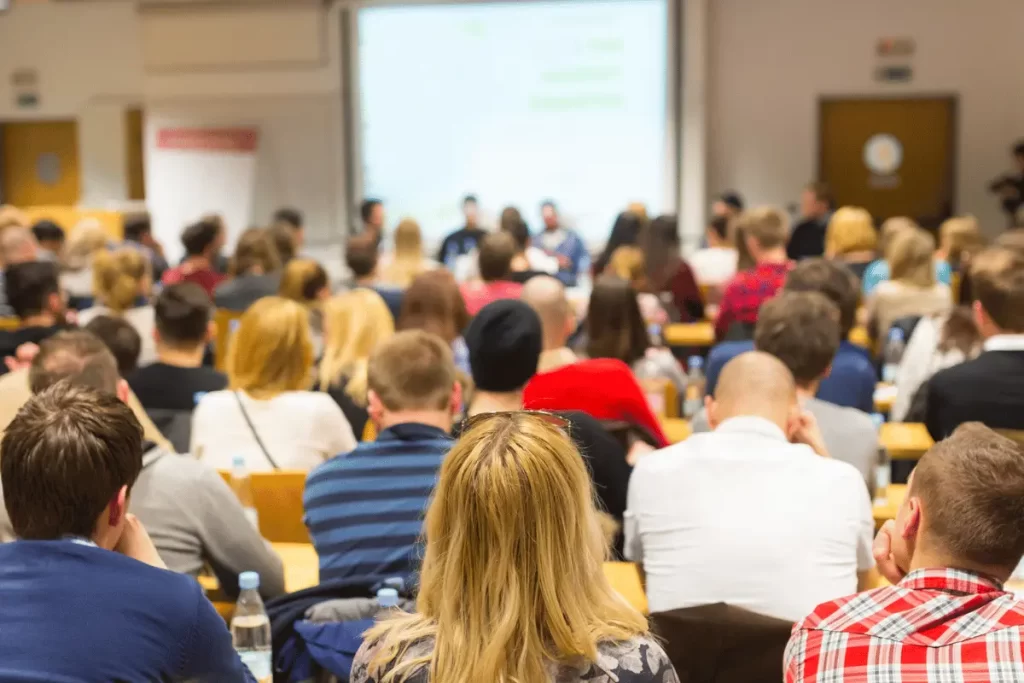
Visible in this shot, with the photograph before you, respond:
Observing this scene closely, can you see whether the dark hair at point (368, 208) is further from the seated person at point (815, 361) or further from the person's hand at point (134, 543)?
the person's hand at point (134, 543)

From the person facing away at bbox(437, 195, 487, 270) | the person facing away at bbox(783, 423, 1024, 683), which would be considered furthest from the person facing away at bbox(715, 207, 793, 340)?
the person facing away at bbox(783, 423, 1024, 683)

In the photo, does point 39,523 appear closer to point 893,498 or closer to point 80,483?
point 80,483

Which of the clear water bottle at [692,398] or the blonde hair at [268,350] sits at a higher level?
the blonde hair at [268,350]

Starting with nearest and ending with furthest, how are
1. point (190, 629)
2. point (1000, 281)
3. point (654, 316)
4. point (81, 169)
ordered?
1. point (190, 629)
2. point (1000, 281)
3. point (654, 316)
4. point (81, 169)

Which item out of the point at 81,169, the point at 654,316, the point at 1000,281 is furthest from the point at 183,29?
the point at 1000,281

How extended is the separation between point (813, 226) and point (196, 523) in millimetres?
8494

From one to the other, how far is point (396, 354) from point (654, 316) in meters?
3.95

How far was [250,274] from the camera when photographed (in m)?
7.53

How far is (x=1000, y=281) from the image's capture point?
Answer: 416cm

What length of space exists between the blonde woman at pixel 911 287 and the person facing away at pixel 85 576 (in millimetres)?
5188

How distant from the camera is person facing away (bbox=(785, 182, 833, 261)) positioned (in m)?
10.5

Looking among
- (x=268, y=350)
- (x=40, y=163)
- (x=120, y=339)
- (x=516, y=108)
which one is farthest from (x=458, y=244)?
(x=40, y=163)

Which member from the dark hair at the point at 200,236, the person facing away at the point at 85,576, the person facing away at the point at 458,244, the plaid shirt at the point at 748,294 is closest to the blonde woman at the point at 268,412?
the person facing away at the point at 85,576

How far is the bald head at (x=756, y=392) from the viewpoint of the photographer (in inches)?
120
